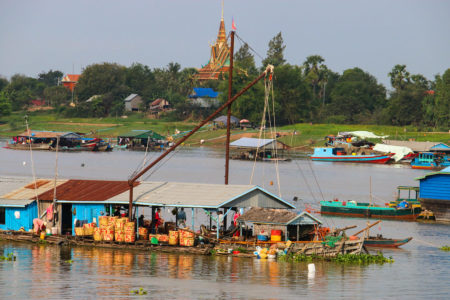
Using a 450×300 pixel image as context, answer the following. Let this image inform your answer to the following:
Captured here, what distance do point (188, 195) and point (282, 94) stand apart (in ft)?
321

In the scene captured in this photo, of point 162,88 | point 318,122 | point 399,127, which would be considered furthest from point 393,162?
point 162,88

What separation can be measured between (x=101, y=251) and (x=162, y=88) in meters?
121

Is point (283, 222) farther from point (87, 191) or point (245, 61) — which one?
point (245, 61)

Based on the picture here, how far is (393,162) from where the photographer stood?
99.7 metres

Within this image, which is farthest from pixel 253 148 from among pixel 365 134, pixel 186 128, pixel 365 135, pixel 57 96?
pixel 57 96

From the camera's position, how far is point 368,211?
49469 millimetres

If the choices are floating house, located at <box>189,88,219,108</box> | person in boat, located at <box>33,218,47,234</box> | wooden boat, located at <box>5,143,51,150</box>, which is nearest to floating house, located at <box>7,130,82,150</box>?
wooden boat, located at <box>5,143,51,150</box>

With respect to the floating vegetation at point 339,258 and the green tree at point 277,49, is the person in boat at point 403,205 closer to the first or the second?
the floating vegetation at point 339,258

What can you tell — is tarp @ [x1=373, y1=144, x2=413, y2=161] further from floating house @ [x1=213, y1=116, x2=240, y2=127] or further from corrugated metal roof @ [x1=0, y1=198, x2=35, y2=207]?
corrugated metal roof @ [x1=0, y1=198, x2=35, y2=207]

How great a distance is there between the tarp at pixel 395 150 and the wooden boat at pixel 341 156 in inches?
57.7

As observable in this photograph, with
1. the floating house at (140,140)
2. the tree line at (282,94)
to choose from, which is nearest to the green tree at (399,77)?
the tree line at (282,94)

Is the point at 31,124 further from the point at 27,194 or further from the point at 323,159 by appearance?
the point at 27,194

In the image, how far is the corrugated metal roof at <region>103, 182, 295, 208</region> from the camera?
33438 millimetres

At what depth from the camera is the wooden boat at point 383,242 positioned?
124 ft
